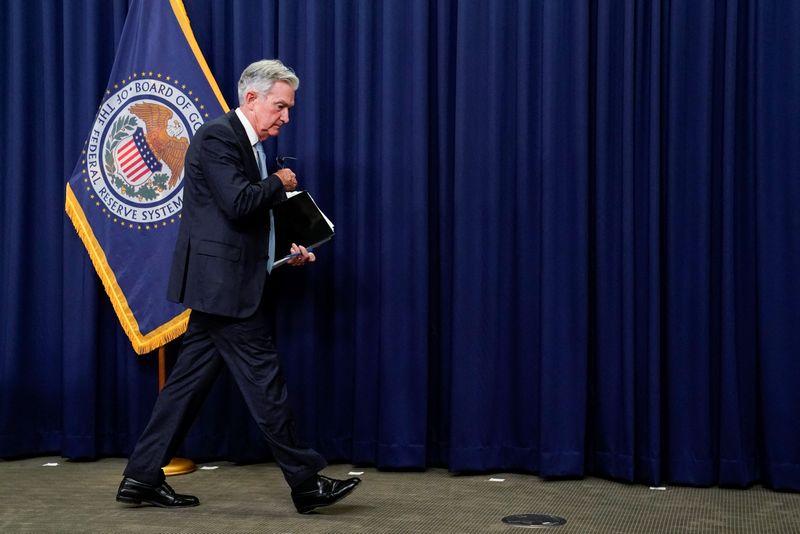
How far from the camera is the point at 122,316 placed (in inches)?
153

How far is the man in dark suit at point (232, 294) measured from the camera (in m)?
3.06

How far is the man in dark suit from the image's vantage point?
3.06m

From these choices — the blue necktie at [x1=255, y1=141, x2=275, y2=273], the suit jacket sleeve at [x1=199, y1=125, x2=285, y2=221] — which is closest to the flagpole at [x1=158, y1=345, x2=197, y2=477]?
the blue necktie at [x1=255, y1=141, x2=275, y2=273]

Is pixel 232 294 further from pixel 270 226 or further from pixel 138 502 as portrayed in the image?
pixel 138 502

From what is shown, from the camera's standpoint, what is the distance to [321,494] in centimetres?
308

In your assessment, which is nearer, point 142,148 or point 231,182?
point 231,182

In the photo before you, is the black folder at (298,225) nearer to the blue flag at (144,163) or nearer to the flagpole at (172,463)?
the blue flag at (144,163)

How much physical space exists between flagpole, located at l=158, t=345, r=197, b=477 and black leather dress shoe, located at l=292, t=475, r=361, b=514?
884mm

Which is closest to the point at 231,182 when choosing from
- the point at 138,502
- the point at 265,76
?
the point at 265,76

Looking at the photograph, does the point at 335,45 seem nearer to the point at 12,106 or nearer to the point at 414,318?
the point at 414,318

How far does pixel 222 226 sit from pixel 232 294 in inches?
8.6

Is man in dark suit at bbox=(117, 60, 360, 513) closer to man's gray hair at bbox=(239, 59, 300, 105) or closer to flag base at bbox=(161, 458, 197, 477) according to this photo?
man's gray hair at bbox=(239, 59, 300, 105)

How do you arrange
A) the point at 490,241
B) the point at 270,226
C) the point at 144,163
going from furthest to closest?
1. the point at 144,163
2. the point at 490,241
3. the point at 270,226

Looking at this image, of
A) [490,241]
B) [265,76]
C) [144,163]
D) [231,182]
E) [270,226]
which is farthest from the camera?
[144,163]
